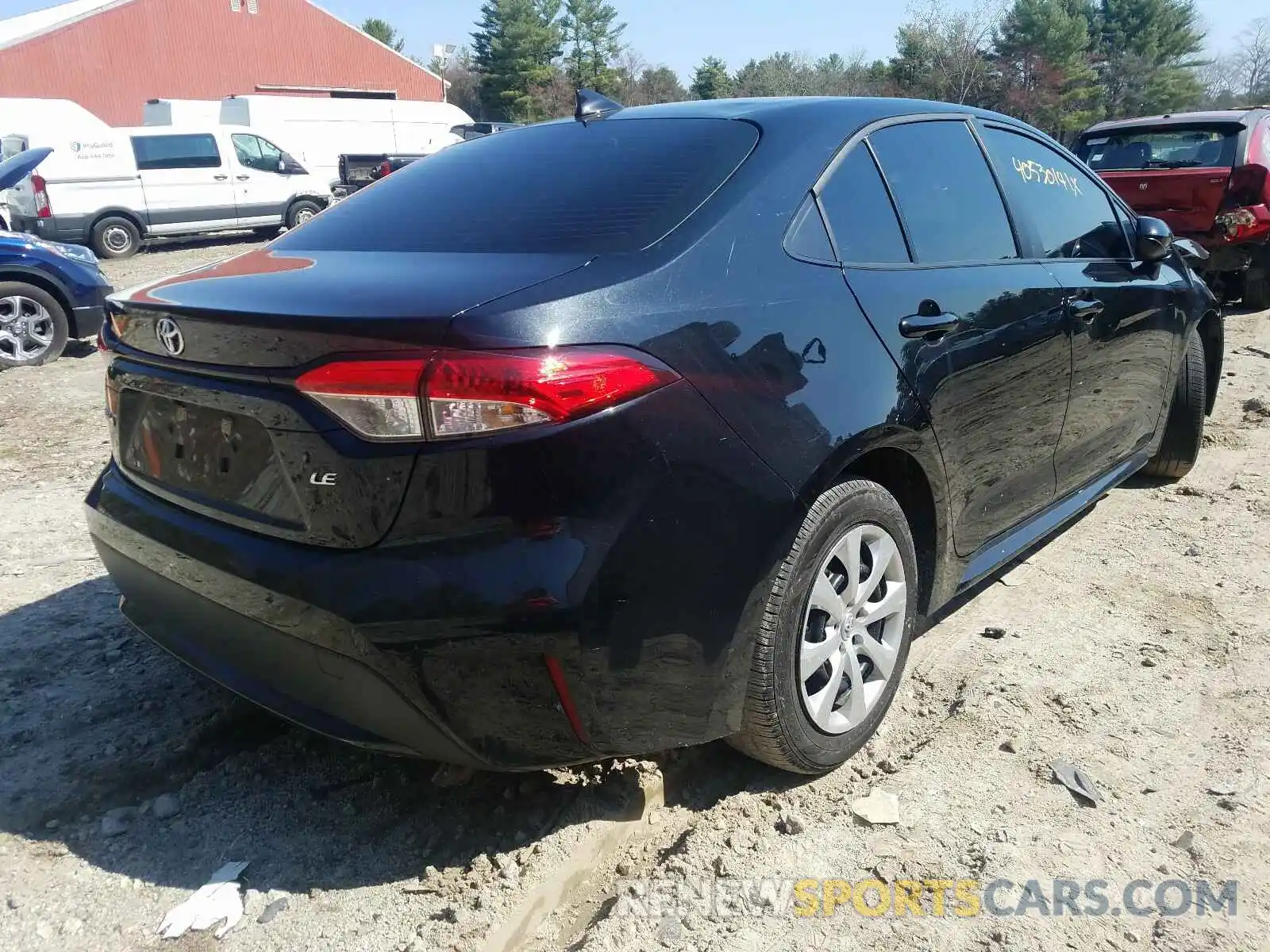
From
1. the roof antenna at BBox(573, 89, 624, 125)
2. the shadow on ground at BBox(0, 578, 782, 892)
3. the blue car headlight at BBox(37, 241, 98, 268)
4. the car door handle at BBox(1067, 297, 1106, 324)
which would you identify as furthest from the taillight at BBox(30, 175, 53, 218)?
the car door handle at BBox(1067, 297, 1106, 324)

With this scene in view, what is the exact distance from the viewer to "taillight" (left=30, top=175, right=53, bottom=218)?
15500 mm

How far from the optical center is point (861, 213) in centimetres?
267

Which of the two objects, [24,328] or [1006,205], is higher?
[1006,205]

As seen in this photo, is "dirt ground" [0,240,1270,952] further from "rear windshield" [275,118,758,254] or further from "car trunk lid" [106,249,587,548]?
"rear windshield" [275,118,758,254]

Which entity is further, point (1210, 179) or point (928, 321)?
point (1210, 179)

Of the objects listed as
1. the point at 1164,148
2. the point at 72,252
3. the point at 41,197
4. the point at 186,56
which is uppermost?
the point at 186,56

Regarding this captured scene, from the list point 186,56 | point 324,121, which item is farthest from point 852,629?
point 186,56

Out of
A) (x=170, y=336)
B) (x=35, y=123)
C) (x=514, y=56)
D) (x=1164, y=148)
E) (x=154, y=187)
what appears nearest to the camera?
(x=170, y=336)

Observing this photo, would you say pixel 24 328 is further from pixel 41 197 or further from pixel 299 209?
pixel 299 209

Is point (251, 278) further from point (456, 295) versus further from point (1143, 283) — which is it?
point (1143, 283)

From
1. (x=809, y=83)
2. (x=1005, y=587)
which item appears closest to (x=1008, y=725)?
(x=1005, y=587)

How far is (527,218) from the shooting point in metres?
2.44

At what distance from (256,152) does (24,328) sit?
11.1 meters

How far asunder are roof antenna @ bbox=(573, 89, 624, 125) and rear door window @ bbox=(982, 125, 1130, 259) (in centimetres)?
125
